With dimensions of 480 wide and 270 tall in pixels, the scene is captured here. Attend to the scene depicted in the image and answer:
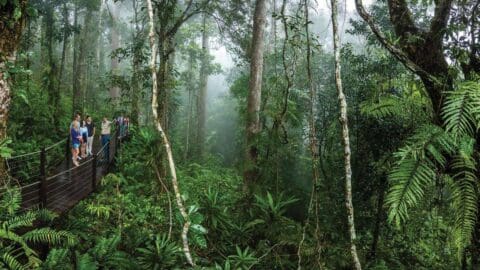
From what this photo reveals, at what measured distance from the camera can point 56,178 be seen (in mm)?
8070

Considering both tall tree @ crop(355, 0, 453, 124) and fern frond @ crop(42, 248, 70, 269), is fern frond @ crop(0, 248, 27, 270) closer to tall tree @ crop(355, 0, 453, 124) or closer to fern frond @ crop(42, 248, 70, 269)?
fern frond @ crop(42, 248, 70, 269)

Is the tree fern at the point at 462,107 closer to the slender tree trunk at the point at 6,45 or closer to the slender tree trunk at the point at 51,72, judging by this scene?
the slender tree trunk at the point at 6,45

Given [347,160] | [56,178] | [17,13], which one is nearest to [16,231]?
[17,13]

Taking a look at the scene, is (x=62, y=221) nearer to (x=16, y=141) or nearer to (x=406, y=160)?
(x=16, y=141)

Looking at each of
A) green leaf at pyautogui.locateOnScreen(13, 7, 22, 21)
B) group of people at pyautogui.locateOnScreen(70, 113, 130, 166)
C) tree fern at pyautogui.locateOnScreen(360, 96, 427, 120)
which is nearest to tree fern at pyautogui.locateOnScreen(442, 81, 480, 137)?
tree fern at pyautogui.locateOnScreen(360, 96, 427, 120)

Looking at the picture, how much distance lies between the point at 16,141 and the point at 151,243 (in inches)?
264

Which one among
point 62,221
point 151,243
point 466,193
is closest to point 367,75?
point 466,193

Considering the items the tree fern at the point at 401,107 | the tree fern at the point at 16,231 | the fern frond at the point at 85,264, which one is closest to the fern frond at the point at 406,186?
the tree fern at the point at 401,107

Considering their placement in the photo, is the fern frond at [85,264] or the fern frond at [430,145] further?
the fern frond at [85,264]

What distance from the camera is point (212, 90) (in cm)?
4712

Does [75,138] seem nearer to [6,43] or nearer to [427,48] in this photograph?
[6,43]

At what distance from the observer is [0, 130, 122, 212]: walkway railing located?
19.0ft

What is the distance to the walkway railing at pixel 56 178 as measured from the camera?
5802mm

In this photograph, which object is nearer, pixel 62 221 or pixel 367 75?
pixel 62 221
